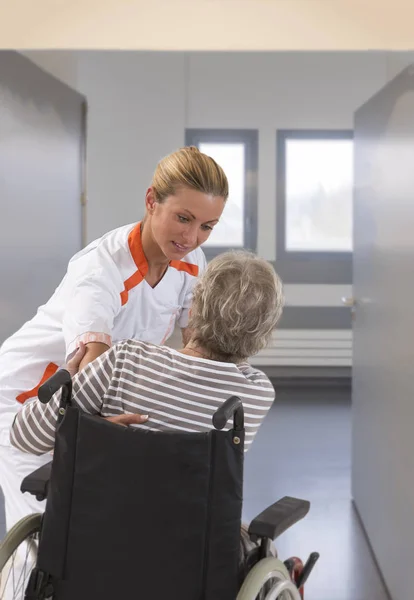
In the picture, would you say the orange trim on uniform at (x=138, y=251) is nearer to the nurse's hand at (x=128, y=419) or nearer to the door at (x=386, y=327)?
the nurse's hand at (x=128, y=419)

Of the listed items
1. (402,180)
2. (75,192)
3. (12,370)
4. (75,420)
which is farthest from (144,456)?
(402,180)

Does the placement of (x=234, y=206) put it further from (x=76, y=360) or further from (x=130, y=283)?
(x=76, y=360)

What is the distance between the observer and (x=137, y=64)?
500 centimetres

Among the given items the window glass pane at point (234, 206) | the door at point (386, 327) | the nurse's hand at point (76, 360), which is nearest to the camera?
the nurse's hand at point (76, 360)

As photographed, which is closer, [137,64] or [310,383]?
[137,64]

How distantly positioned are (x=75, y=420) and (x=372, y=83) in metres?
5.06

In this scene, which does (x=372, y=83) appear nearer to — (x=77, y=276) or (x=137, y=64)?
(x=137, y=64)

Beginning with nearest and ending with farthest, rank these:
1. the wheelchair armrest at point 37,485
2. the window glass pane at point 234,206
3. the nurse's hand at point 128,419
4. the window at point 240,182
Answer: the nurse's hand at point 128,419 → the wheelchair armrest at point 37,485 → the window glass pane at point 234,206 → the window at point 240,182

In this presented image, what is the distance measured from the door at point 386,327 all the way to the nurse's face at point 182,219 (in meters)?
0.83

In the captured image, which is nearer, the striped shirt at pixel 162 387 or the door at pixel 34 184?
the striped shirt at pixel 162 387

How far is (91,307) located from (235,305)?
392 mm

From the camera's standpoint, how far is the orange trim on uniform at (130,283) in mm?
1651

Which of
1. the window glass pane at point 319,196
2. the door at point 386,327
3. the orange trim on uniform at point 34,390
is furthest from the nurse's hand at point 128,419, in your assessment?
the window glass pane at point 319,196

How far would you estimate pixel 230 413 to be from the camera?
3.73ft
